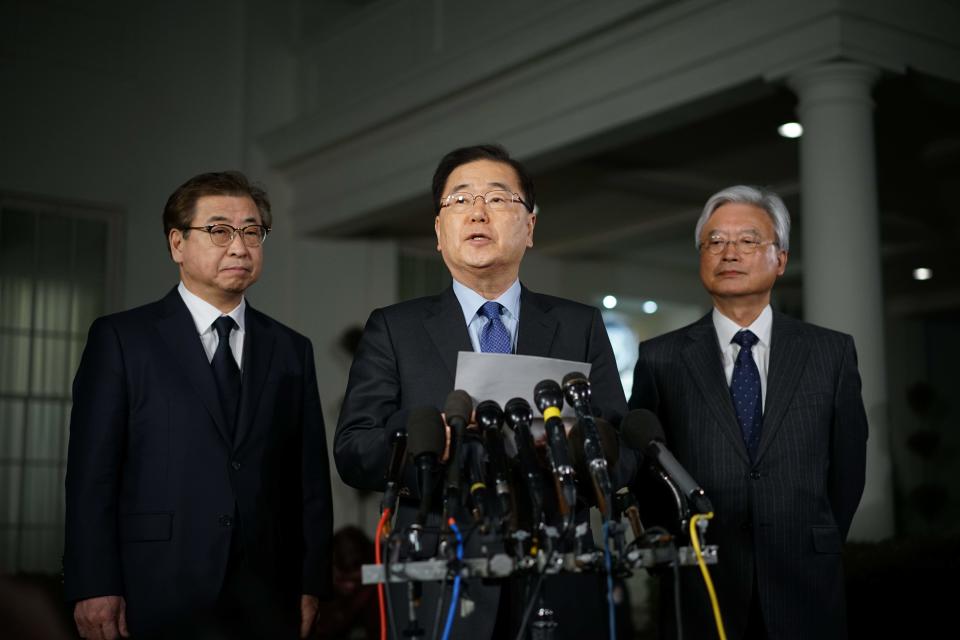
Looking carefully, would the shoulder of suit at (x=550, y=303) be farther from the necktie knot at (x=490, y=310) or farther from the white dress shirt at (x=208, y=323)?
the white dress shirt at (x=208, y=323)

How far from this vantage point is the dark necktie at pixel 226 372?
3016mm

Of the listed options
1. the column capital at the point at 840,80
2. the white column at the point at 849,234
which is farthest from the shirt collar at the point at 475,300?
the column capital at the point at 840,80

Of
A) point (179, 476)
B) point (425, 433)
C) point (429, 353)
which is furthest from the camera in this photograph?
point (179, 476)

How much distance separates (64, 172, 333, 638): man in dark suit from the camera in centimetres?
283

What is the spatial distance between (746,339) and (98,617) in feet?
5.91

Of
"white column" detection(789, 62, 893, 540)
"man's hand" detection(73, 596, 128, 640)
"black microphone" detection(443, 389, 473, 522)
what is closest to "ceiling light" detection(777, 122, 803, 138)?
"white column" detection(789, 62, 893, 540)

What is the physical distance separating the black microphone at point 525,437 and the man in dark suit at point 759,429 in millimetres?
1176

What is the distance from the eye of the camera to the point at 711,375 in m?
3.21

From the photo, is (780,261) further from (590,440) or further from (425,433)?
(425,433)

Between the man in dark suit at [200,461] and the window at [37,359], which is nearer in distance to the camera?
the man in dark suit at [200,461]

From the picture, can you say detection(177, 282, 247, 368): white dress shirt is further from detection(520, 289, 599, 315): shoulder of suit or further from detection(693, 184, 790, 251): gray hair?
detection(693, 184, 790, 251): gray hair

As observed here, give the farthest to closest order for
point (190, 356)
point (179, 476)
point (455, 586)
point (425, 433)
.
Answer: point (190, 356) → point (179, 476) → point (425, 433) → point (455, 586)

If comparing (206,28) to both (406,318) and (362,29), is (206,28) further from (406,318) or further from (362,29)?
(406,318)

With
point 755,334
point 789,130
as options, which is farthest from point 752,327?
point 789,130
